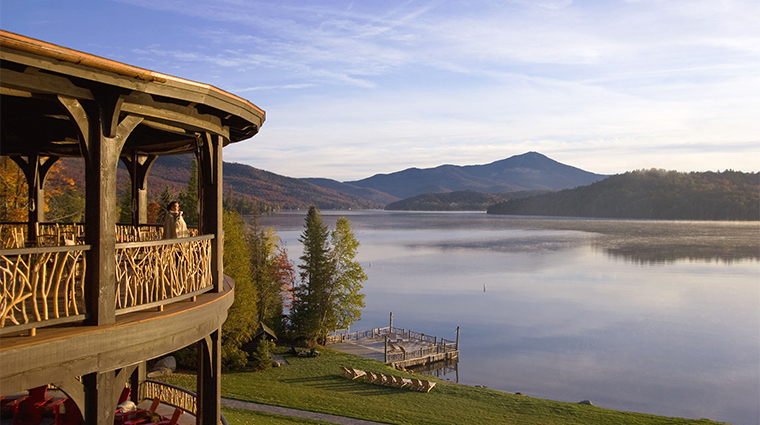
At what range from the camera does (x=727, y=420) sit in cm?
2558

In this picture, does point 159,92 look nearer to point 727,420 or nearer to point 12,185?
point 12,185

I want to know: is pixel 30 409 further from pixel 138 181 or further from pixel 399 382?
pixel 399 382

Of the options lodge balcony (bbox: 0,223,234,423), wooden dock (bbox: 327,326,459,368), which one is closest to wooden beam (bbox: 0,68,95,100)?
lodge balcony (bbox: 0,223,234,423)

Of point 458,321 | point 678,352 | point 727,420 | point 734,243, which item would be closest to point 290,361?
point 458,321

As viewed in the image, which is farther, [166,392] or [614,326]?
[614,326]

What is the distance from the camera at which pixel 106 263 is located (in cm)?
559

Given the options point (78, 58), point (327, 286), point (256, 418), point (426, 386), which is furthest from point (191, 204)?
point (78, 58)

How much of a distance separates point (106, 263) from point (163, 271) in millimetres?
1053

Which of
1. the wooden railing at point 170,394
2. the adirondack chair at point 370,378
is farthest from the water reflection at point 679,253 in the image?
the wooden railing at point 170,394

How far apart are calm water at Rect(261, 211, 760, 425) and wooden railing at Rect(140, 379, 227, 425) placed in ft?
69.5

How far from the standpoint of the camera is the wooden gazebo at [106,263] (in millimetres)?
4996

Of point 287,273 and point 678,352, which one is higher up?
point 287,273

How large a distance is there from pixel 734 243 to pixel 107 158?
117604 millimetres

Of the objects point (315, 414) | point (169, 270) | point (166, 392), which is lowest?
point (315, 414)
